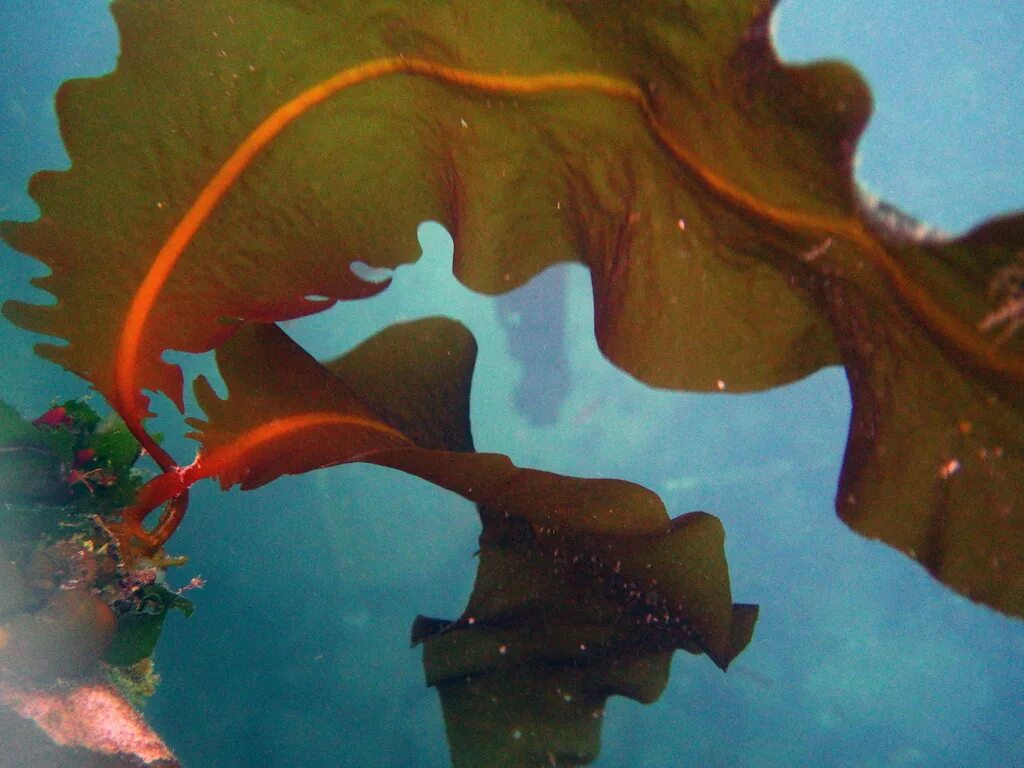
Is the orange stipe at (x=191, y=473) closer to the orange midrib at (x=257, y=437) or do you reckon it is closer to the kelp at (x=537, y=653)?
the orange midrib at (x=257, y=437)

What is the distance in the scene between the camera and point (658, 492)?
11719mm

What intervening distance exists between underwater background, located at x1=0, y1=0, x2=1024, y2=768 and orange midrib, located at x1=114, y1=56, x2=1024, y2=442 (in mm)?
12975

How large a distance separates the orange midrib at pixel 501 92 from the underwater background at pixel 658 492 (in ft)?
42.6

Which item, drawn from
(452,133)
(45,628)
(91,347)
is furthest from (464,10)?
(45,628)

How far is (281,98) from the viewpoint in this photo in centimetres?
104

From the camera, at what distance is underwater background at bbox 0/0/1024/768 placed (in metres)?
12.8

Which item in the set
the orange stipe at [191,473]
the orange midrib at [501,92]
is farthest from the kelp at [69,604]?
the orange midrib at [501,92]

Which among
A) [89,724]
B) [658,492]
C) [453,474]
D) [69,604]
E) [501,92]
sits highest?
[501,92]

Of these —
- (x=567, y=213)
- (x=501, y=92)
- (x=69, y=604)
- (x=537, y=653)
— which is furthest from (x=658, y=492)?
(x=501, y=92)

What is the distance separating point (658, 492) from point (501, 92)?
11.5m

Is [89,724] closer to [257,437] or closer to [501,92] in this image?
[257,437]

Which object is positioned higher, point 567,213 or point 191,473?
Answer: point 567,213

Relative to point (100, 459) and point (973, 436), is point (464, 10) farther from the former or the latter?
point (100, 459)

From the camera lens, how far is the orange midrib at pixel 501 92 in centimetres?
72
